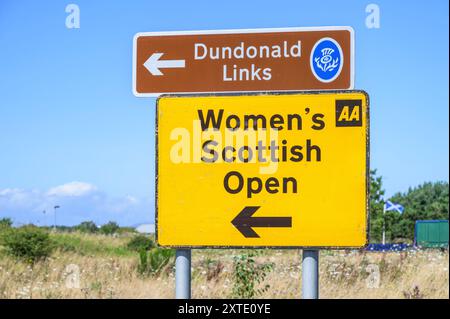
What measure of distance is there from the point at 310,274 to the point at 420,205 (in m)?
67.2

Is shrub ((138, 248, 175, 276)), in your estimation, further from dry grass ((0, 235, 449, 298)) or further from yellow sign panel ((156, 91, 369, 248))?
yellow sign panel ((156, 91, 369, 248))

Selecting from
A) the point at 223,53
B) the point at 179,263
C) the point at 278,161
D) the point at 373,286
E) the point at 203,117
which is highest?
the point at 223,53

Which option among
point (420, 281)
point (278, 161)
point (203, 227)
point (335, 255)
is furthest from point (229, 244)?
point (335, 255)

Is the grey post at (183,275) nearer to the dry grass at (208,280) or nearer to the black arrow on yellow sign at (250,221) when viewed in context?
the black arrow on yellow sign at (250,221)

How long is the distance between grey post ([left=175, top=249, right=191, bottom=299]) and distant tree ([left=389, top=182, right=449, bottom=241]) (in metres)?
58.0

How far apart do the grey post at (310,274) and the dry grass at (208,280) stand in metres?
8.29

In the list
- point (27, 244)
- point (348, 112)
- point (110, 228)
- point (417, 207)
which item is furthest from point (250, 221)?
point (417, 207)

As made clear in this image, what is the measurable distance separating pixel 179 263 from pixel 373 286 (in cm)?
1068

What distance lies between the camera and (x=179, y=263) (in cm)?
418

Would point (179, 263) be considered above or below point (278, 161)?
below

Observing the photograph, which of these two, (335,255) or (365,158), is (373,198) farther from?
(365,158)

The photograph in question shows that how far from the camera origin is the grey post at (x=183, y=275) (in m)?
4.14

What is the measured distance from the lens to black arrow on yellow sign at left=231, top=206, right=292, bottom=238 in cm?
408

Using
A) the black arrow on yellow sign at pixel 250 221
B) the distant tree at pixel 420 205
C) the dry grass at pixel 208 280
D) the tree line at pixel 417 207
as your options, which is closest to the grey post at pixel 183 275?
the black arrow on yellow sign at pixel 250 221
